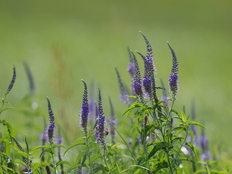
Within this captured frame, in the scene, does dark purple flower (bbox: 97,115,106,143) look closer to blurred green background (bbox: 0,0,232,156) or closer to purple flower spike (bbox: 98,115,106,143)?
purple flower spike (bbox: 98,115,106,143)

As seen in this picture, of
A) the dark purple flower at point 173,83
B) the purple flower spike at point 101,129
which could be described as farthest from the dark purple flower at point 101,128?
the dark purple flower at point 173,83

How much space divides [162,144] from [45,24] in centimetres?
1207

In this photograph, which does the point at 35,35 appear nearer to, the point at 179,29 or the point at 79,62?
the point at 79,62

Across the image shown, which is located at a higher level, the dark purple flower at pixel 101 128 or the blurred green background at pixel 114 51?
the blurred green background at pixel 114 51

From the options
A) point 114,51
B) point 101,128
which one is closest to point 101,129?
point 101,128

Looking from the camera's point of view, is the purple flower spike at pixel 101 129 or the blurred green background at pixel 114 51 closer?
the purple flower spike at pixel 101 129

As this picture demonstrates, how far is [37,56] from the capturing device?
11.4 metres

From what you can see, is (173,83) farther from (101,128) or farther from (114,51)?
(114,51)

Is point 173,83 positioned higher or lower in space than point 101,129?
higher

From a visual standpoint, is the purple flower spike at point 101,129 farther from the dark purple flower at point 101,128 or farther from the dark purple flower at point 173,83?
the dark purple flower at point 173,83

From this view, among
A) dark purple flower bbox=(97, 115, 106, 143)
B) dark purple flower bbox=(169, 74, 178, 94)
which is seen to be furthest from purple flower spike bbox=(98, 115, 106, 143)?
dark purple flower bbox=(169, 74, 178, 94)

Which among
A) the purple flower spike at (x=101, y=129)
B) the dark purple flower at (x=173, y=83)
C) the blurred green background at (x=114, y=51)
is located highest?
the blurred green background at (x=114, y=51)

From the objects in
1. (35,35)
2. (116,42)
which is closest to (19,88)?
(35,35)

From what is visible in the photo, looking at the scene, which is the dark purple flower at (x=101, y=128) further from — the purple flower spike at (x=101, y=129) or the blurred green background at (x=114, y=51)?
the blurred green background at (x=114, y=51)
